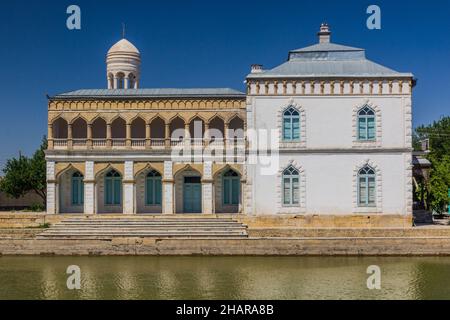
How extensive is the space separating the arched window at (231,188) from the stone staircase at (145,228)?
133 inches

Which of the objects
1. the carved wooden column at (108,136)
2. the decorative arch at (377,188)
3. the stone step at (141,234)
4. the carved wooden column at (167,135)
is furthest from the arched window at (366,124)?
the carved wooden column at (108,136)

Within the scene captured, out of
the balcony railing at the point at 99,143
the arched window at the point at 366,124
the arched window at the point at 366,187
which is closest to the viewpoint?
the arched window at the point at 366,187

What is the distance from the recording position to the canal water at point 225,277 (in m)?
16.0

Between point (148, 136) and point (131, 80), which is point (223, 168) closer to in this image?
point (148, 136)

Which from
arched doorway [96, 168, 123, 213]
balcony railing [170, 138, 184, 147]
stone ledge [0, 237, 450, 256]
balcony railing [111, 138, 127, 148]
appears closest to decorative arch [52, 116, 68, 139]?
balcony railing [111, 138, 127, 148]

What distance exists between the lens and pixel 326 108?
25.6 meters

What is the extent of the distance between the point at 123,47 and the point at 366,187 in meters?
19.0

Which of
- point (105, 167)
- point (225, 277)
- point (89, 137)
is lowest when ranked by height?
point (225, 277)

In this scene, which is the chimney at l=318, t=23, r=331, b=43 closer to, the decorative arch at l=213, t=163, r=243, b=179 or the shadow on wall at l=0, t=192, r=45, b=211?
the decorative arch at l=213, t=163, r=243, b=179

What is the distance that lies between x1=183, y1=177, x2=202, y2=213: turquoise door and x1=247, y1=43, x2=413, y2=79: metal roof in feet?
22.2

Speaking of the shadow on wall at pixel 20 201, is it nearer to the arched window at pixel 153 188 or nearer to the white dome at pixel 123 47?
the white dome at pixel 123 47

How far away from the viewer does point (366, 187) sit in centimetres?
2550

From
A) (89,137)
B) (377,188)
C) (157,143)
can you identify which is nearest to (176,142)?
(157,143)
